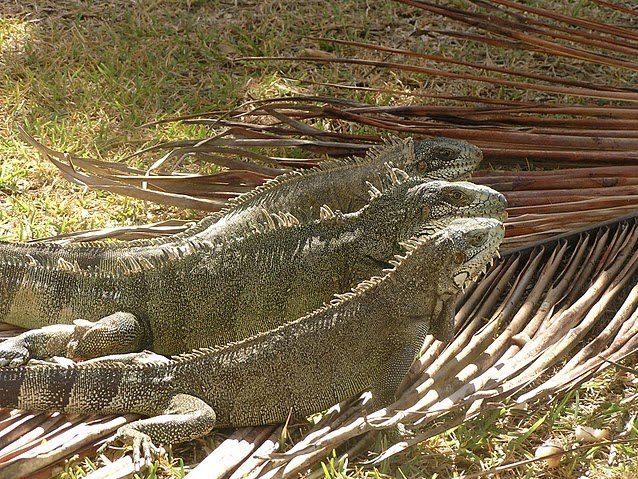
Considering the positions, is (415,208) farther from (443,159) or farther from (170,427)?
(170,427)

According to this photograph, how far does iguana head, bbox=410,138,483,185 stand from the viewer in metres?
4.79

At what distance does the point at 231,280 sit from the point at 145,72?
2920mm

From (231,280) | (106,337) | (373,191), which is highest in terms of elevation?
(373,191)

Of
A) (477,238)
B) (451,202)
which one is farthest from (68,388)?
(451,202)

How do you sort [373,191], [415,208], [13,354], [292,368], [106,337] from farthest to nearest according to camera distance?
1. [373,191]
2. [415,208]
3. [106,337]
4. [13,354]
5. [292,368]

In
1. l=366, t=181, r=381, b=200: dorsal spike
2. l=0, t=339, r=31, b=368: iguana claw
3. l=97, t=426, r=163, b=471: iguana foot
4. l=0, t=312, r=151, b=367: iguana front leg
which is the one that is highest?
l=366, t=181, r=381, b=200: dorsal spike

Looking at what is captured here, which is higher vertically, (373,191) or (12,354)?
(373,191)

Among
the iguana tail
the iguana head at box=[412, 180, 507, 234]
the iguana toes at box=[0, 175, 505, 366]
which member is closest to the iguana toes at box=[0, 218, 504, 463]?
the iguana tail

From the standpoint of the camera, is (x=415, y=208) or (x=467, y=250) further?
(x=415, y=208)

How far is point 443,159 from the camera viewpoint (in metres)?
4.88

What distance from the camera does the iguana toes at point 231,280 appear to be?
441 cm

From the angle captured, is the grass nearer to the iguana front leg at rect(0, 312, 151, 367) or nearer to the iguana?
the iguana

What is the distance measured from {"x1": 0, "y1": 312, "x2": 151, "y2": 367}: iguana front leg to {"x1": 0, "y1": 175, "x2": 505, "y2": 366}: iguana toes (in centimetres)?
13

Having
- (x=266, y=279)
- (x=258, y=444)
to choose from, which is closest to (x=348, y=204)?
(x=266, y=279)
